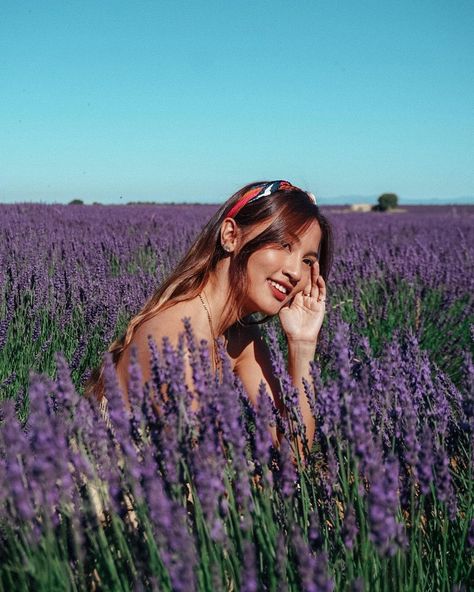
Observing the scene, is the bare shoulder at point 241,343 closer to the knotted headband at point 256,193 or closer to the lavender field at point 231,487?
the knotted headband at point 256,193

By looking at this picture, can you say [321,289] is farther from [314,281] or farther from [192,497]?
[192,497]

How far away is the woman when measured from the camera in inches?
86.7

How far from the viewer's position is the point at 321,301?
2391 millimetres

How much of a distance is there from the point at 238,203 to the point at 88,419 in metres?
1.39

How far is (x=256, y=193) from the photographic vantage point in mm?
2346

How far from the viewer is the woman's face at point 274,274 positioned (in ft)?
7.18

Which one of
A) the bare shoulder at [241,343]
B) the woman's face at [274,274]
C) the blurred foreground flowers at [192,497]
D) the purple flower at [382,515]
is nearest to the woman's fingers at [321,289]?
the woman's face at [274,274]

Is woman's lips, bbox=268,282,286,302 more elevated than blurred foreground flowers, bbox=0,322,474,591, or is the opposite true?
woman's lips, bbox=268,282,286,302

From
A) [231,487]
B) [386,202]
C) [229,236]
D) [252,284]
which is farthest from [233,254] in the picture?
[386,202]

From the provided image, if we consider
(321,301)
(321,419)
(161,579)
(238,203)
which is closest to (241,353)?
(321,301)

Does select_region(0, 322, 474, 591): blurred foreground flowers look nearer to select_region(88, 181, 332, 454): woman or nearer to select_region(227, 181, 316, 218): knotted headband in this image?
select_region(88, 181, 332, 454): woman

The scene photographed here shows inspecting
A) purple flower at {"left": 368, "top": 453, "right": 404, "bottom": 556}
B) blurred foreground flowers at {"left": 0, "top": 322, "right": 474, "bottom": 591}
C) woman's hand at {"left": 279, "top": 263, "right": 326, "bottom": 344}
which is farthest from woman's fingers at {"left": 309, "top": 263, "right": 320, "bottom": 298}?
purple flower at {"left": 368, "top": 453, "right": 404, "bottom": 556}

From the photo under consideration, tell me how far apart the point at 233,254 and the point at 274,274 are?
8.3 inches

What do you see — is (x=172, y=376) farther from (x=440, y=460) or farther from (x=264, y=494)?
(x=440, y=460)
